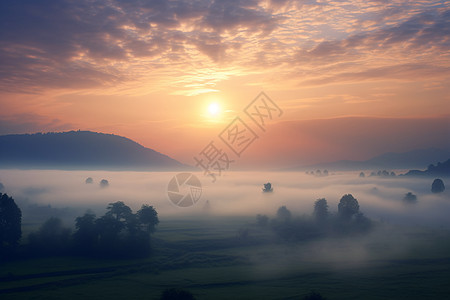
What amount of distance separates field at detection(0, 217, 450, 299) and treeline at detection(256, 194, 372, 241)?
28.2 feet

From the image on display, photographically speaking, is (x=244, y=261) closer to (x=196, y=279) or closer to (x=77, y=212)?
(x=196, y=279)

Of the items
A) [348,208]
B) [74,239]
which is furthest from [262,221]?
[74,239]

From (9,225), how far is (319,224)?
10501 cm

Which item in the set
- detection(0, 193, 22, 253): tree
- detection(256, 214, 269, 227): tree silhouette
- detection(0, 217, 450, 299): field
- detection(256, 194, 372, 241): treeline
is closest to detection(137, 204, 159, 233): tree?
detection(0, 217, 450, 299): field

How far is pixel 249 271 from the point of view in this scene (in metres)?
76.1

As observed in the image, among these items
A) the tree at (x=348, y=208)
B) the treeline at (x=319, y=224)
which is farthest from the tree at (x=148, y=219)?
the tree at (x=348, y=208)

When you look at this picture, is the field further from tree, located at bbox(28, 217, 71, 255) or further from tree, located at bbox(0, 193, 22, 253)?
tree, located at bbox(0, 193, 22, 253)

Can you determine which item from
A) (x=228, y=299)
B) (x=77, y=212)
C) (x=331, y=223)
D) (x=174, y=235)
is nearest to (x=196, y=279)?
(x=228, y=299)

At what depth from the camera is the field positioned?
2474 inches

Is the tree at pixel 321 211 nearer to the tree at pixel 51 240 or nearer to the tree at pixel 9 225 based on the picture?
the tree at pixel 51 240

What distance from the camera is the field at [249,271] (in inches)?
2474

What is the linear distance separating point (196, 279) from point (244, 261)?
1771 cm

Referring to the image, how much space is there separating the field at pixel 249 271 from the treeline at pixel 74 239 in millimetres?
4421

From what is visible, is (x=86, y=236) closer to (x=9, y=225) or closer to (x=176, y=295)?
(x=9, y=225)
